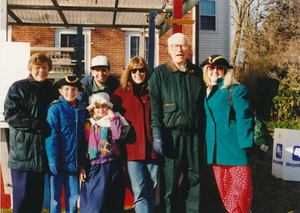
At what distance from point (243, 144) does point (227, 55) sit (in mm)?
14287

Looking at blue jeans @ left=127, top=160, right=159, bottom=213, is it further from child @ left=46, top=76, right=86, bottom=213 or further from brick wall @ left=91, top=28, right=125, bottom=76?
brick wall @ left=91, top=28, right=125, bottom=76

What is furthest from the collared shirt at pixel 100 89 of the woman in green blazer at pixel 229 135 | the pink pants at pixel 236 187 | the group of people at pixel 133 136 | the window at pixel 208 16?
the window at pixel 208 16

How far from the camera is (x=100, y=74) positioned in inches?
140

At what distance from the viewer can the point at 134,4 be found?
6.79m

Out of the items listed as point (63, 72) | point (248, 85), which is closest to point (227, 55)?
point (248, 85)

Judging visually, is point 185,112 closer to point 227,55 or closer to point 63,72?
point 63,72

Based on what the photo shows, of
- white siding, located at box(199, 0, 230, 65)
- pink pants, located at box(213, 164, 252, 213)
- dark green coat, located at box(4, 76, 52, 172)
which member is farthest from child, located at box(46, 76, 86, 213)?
white siding, located at box(199, 0, 230, 65)

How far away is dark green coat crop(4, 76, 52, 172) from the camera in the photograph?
2934 millimetres

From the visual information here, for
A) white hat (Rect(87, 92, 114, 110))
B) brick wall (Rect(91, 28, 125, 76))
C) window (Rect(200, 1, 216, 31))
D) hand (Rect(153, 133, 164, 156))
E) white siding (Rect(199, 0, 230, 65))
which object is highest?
window (Rect(200, 1, 216, 31))

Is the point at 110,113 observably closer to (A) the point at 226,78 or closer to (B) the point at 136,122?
(B) the point at 136,122

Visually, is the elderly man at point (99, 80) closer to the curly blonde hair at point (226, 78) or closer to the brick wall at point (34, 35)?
the curly blonde hair at point (226, 78)

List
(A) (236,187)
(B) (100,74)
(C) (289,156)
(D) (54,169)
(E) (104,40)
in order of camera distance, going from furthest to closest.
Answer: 1. (E) (104,40)
2. (C) (289,156)
3. (B) (100,74)
4. (A) (236,187)
5. (D) (54,169)

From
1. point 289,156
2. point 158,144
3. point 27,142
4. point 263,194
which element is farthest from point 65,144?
point 289,156

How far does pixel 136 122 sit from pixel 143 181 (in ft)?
1.94
